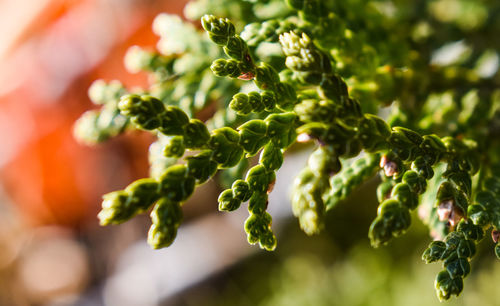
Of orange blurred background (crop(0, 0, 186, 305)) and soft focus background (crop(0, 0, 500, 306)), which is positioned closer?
soft focus background (crop(0, 0, 500, 306))

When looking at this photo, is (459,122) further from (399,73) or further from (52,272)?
(52,272)

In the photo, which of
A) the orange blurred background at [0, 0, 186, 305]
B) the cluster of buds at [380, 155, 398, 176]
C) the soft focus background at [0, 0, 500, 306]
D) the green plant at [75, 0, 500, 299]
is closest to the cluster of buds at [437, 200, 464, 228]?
the green plant at [75, 0, 500, 299]

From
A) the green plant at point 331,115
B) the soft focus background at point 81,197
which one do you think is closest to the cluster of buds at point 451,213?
the green plant at point 331,115

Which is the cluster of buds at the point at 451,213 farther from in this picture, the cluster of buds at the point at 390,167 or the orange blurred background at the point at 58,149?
the orange blurred background at the point at 58,149

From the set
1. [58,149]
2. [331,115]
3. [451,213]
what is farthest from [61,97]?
[451,213]

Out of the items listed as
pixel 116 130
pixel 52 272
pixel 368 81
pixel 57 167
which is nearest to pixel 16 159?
pixel 57 167

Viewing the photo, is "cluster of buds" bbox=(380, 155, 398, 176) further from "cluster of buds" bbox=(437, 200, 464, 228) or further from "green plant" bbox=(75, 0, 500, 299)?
"cluster of buds" bbox=(437, 200, 464, 228)
